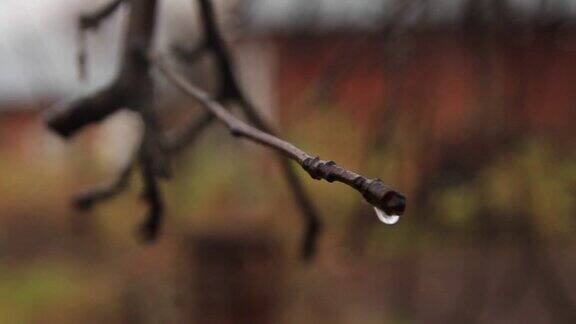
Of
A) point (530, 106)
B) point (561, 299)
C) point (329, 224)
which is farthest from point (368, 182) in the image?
point (530, 106)

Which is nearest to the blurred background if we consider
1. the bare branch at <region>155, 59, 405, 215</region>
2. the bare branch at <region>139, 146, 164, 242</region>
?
the bare branch at <region>139, 146, 164, 242</region>

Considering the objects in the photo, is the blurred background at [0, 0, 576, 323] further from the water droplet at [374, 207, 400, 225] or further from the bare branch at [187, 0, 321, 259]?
the water droplet at [374, 207, 400, 225]

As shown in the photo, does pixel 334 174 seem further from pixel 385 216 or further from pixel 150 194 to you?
pixel 150 194

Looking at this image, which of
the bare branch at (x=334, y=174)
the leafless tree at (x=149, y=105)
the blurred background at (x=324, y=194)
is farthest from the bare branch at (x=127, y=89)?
the blurred background at (x=324, y=194)

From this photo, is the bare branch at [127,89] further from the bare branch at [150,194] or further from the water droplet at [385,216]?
the water droplet at [385,216]

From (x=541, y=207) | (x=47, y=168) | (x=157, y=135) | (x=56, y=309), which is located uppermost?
(x=157, y=135)

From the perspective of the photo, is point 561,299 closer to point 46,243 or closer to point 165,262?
point 165,262

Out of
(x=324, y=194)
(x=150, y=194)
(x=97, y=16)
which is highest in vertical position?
(x=97, y=16)

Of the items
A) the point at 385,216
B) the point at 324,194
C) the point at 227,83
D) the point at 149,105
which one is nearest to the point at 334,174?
the point at 385,216
